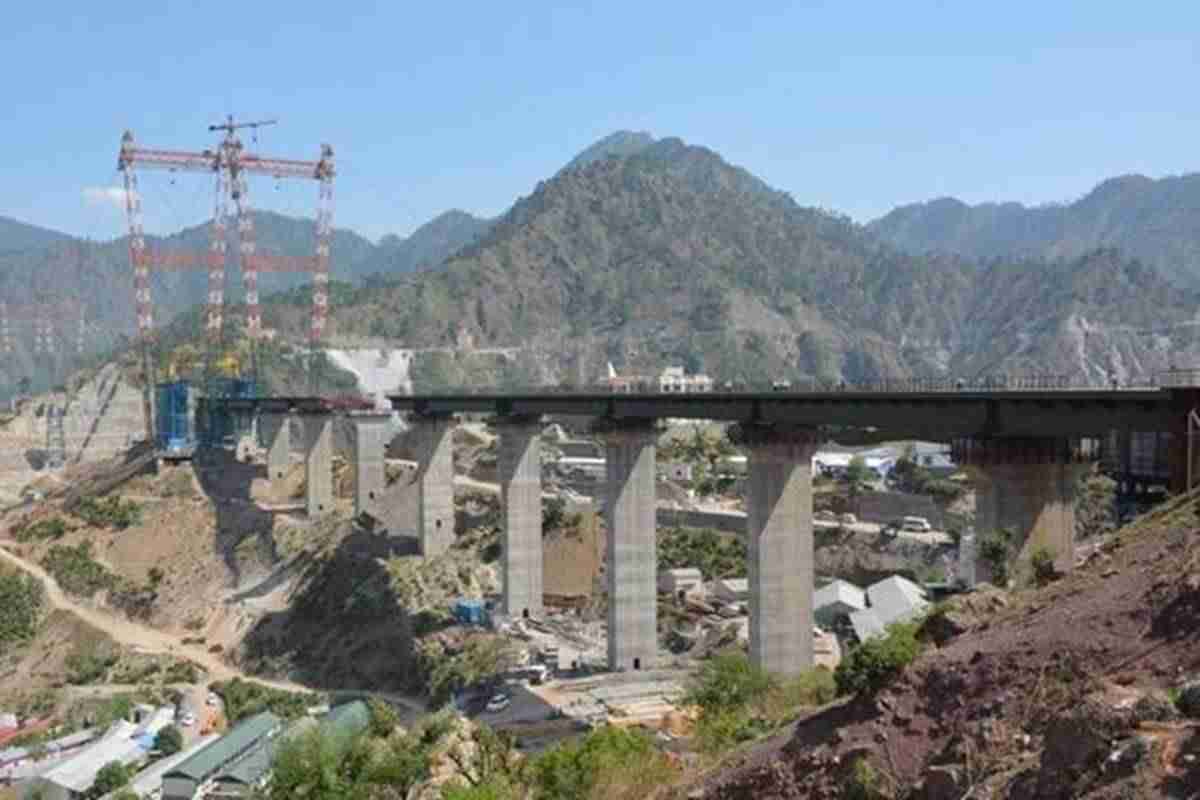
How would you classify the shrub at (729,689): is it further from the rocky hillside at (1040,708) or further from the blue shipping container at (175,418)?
the blue shipping container at (175,418)

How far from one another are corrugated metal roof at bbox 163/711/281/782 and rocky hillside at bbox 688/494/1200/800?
2665 centimetres

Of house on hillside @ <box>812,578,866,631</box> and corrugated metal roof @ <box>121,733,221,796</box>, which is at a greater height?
house on hillside @ <box>812,578,866,631</box>

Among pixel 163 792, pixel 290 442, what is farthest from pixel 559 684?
pixel 290 442

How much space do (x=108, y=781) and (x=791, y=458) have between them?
26.9m

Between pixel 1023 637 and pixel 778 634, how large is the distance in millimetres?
24018

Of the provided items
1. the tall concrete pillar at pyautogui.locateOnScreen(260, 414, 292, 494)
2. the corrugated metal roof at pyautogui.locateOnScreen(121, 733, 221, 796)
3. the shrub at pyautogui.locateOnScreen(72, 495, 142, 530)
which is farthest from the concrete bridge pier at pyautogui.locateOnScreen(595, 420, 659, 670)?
the tall concrete pillar at pyautogui.locateOnScreen(260, 414, 292, 494)

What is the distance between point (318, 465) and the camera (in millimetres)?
100500

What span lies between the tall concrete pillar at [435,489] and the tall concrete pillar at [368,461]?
39.1 feet

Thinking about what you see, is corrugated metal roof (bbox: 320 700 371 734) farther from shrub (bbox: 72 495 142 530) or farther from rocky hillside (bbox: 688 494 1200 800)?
shrub (bbox: 72 495 142 530)

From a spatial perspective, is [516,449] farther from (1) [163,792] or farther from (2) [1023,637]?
(2) [1023,637]

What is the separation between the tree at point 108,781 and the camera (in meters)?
47.7

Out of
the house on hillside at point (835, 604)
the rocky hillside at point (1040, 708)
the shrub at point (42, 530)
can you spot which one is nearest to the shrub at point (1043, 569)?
the rocky hillside at point (1040, 708)

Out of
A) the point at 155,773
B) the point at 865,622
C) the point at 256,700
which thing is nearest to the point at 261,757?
the point at 155,773

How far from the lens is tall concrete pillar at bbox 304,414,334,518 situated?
9956cm
